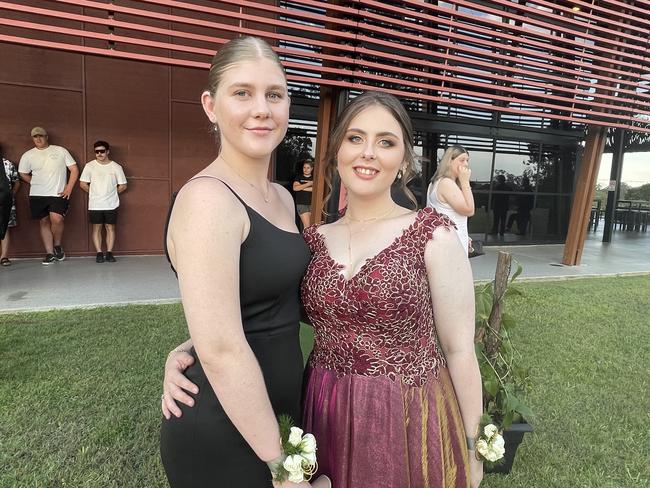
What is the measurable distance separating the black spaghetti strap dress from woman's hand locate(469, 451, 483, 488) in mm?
646

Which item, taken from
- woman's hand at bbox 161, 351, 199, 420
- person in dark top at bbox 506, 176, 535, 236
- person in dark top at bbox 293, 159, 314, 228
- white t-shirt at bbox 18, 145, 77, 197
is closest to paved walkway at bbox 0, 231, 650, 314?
white t-shirt at bbox 18, 145, 77, 197

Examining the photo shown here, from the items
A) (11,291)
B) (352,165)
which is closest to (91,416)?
(352,165)

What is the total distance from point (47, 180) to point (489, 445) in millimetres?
6562

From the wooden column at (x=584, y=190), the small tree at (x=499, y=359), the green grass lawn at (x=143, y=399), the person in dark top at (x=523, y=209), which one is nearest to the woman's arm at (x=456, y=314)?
the green grass lawn at (x=143, y=399)

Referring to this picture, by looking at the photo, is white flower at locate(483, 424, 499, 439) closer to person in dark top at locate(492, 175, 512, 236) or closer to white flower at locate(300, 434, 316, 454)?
white flower at locate(300, 434, 316, 454)

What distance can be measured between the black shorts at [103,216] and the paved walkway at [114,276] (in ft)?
1.98

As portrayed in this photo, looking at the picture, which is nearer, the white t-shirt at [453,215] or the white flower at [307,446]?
the white flower at [307,446]

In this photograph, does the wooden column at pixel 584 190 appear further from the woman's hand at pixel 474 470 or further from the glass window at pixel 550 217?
the woman's hand at pixel 474 470

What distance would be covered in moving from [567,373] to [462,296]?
300 cm

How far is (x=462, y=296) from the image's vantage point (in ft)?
4.21

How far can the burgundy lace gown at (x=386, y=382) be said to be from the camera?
49.8 inches

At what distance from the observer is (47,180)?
6.09 meters

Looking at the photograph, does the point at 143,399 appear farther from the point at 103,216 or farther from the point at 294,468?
the point at 103,216

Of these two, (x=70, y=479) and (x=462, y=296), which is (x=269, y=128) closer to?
(x=462, y=296)
